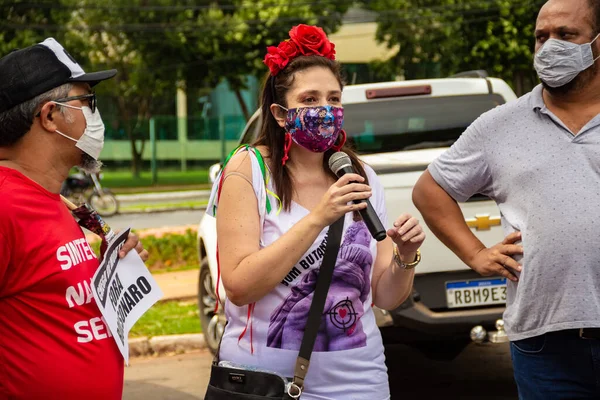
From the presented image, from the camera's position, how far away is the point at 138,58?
113 ft

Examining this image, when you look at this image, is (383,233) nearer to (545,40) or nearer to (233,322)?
(233,322)

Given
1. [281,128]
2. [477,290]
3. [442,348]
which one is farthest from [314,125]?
[442,348]

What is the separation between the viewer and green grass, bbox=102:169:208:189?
34.4m

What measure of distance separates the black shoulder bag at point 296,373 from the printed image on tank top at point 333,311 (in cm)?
5

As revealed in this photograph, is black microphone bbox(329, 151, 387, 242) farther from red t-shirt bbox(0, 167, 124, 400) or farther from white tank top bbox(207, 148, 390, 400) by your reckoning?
red t-shirt bbox(0, 167, 124, 400)

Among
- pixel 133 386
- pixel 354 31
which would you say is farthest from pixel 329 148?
pixel 354 31

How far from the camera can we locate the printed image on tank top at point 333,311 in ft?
9.62

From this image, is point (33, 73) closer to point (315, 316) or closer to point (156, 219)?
point (315, 316)

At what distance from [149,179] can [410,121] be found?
28.8 m

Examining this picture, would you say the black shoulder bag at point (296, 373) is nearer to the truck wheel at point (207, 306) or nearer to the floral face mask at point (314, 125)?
the floral face mask at point (314, 125)

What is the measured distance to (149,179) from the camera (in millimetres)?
34812

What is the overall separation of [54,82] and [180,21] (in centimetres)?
2929

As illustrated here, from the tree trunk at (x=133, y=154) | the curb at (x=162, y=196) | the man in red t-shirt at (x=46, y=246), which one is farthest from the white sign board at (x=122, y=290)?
the tree trunk at (x=133, y=154)

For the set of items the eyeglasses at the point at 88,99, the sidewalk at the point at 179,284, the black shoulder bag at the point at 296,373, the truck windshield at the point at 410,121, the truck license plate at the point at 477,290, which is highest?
the eyeglasses at the point at 88,99
